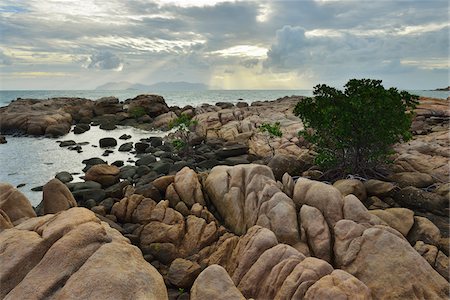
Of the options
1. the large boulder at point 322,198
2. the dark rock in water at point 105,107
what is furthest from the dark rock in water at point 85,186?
the dark rock in water at point 105,107

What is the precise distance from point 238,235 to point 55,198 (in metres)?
9.59

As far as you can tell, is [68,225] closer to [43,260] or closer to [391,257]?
[43,260]

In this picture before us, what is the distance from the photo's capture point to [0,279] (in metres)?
9.11

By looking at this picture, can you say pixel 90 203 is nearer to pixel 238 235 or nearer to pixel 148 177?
pixel 148 177

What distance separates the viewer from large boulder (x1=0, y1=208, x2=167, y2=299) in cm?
859

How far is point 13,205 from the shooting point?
14.6m

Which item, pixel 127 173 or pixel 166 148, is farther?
pixel 166 148

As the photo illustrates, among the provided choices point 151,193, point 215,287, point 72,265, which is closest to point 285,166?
point 151,193

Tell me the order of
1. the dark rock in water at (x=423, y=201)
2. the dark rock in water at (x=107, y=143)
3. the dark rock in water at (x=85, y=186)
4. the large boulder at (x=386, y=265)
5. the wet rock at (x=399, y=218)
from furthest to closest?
the dark rock in water at (x=107, y=143)
the dark rock in water at (x=85, y=186)
the dark rock in water at (x=423, y=201)
the wet rock at (x=399, y=218)
the large boulder at (x=386, y=265)

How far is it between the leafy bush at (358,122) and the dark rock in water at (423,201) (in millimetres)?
3406

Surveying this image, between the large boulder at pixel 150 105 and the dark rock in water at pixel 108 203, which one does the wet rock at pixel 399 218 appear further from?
the large boulder at pixel 150 105

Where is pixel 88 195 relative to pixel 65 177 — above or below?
above

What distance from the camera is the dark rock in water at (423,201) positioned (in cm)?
1872

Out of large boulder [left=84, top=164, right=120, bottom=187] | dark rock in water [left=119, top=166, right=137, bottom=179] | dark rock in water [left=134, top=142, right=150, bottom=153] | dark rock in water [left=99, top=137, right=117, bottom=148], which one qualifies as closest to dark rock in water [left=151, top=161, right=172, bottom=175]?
dark rock in water [left=119, top=166, right=137, bottom=179]
